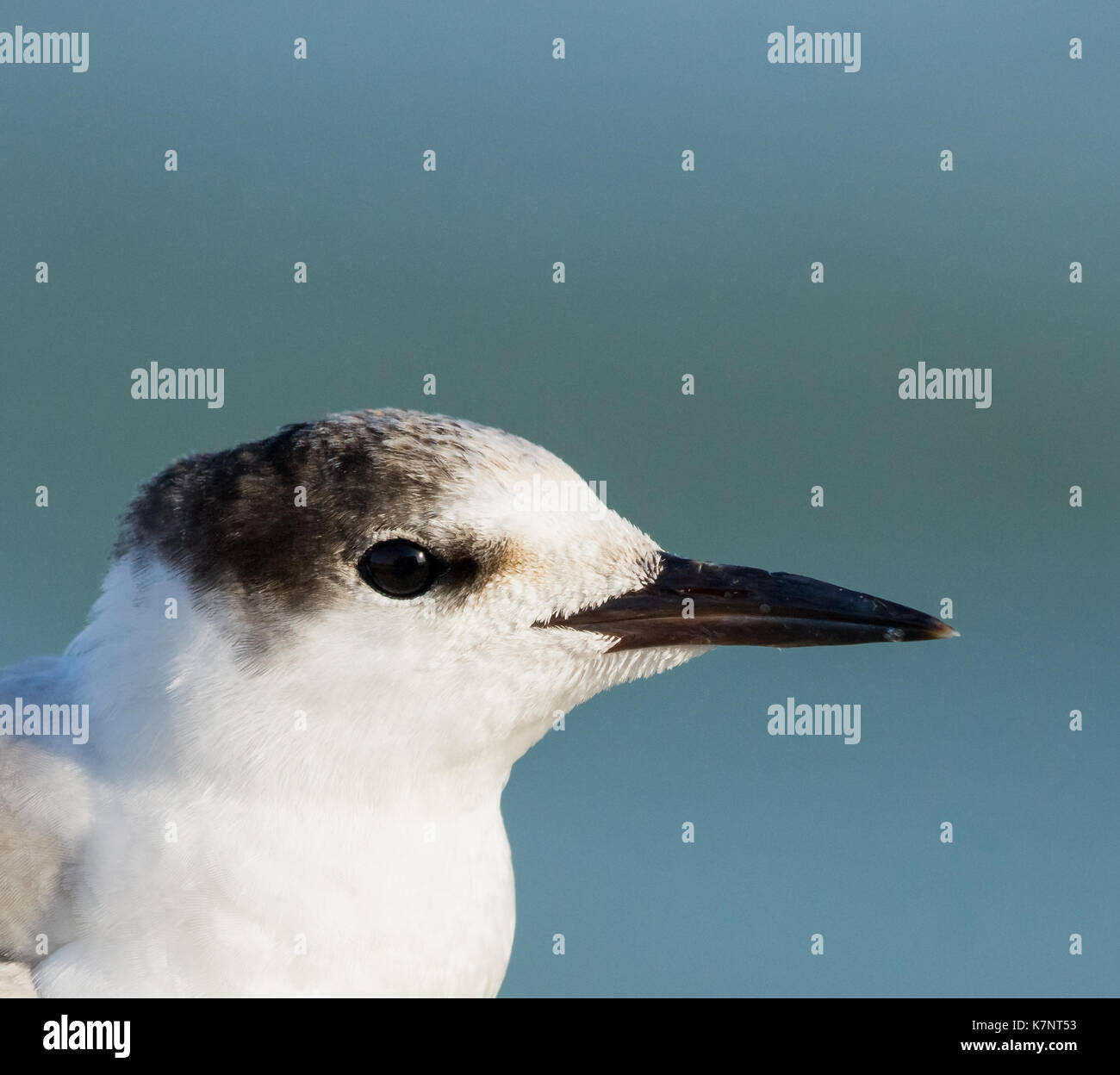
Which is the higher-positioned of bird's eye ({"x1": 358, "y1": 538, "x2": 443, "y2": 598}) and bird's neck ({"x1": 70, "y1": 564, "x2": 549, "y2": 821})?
bird's eye ({"x1": 358, "y1": 538, "x2": 443, "y2": 598})

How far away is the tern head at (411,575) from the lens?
1.93 metres

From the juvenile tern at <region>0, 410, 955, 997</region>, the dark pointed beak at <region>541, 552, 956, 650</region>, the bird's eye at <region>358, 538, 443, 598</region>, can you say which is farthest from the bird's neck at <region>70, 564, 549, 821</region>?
the dark pointed beak at <region>541, 552, 956, 650</region>

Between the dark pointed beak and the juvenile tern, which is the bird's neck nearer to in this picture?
the juvenile tern

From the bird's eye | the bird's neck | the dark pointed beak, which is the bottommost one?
the bird's neck

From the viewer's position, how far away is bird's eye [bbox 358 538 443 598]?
193cm

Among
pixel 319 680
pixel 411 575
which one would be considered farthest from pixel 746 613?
pixel 319 680

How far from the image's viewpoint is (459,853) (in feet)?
7.26

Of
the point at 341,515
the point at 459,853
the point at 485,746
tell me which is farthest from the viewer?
the point at 459,853

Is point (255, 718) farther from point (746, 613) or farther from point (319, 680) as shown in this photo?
point (746, 613)

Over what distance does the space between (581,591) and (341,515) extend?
398mm

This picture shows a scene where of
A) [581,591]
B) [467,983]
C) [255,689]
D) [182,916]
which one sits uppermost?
[581,591]
